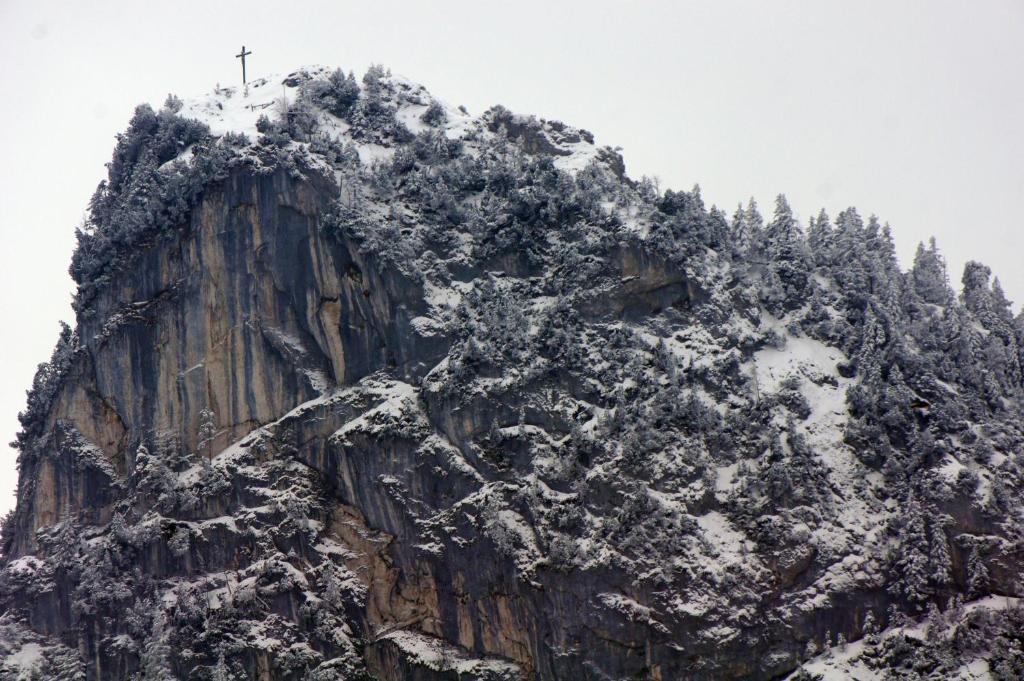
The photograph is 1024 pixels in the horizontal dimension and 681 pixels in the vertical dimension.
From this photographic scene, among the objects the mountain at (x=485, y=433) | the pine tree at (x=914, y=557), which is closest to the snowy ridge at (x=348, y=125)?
the mountain at (x=485, y=433)

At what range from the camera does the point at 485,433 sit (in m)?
82.2

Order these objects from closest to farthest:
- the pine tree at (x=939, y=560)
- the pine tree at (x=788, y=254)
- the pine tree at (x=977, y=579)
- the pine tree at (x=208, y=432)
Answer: the pine tree at (x=939, y=560) < the pine tree at (x=977, y=579) < the pine tree at (x=208, y=432) < the pine tree at (x=788, y=254)

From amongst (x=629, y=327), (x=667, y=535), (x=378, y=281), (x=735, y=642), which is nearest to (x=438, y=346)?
(x=378, y=281)

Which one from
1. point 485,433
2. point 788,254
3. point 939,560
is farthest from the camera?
point 788,254

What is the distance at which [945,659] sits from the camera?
75250mm

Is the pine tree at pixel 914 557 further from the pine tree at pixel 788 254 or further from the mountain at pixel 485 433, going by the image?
the pine tree at pixel 788 254

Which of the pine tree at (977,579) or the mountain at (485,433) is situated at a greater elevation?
the mountain at (485,433)

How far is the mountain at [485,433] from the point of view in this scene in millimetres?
77938

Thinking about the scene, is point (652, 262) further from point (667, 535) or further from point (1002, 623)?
point (1002, 623)

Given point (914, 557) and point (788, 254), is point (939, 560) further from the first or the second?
point (788, 254)

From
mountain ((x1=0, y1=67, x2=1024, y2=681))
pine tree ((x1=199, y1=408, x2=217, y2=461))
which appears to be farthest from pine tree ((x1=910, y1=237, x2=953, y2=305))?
pine tree ((x1=199, y1=408, x2=217, y2=461))

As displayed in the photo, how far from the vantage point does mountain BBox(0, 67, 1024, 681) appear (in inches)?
3068

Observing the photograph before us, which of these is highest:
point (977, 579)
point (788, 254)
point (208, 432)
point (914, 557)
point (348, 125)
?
point (348, 125)

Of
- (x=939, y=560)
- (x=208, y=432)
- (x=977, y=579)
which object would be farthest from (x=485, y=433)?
(x=977, y=579)
